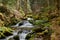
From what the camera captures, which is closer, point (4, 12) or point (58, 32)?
point (58, 32)

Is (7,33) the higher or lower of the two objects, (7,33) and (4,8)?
the lower

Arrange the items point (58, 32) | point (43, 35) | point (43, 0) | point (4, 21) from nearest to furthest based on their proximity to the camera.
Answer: point (58, 32) → point (43, 35) → point (4, 21) → point (43, 0)

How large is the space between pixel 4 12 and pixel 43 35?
1023 centimetres

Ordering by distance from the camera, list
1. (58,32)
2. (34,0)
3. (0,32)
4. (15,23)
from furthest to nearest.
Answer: (34,0)
(15,23)
(0,32)
(58,32)

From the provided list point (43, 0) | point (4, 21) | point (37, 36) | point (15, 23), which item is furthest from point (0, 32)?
point (43, 0)

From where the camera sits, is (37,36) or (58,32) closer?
(58,32)

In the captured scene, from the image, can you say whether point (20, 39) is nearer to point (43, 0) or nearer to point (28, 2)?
point (43, 0)

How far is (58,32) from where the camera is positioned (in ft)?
30.0

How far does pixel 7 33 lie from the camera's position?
1339 cm

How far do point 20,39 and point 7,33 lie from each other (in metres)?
1.96

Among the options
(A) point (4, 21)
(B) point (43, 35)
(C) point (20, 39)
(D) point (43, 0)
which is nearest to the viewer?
(B) point (43, 35)

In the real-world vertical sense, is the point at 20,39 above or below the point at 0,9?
below

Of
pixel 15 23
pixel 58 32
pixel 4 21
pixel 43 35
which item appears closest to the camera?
pixel 58 32

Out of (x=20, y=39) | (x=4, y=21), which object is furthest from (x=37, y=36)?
(x=4, y=21)
